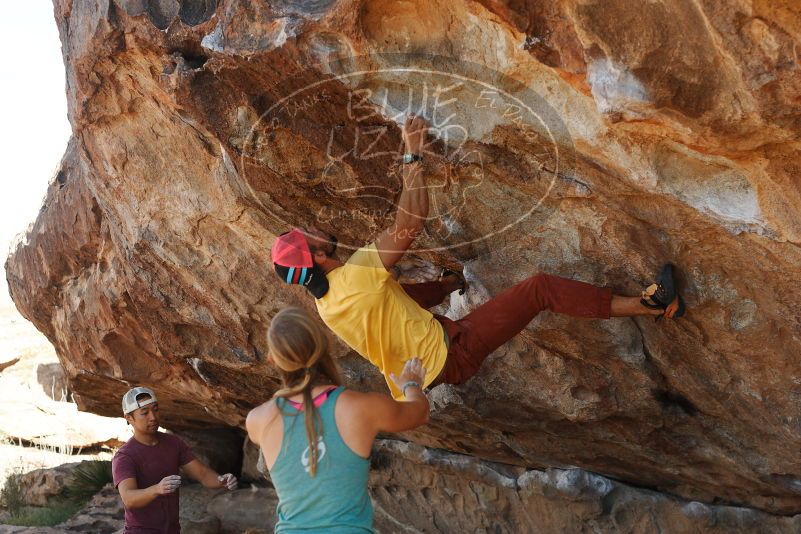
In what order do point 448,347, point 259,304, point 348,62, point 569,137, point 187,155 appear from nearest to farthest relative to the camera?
point 569,137
point 348,62
point 448,347
point 187,155
point 259,304

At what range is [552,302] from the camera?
3.84m

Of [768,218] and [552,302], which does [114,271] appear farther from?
[768,218]

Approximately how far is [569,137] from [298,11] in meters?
1.11

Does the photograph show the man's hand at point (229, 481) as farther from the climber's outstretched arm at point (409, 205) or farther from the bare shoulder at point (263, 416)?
the bare shoulder at point (263, 416)

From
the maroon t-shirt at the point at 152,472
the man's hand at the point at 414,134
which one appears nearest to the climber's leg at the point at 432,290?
the man's hand at the point at 414,134

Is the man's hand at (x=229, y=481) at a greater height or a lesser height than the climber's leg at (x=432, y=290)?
lesser

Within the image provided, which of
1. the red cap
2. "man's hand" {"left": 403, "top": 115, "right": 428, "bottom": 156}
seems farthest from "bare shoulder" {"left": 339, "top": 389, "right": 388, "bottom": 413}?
"man's hand" {"left": 403, "top": 115, "right": 428, "bottom": 156}

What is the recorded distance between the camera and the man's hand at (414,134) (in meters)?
3.68

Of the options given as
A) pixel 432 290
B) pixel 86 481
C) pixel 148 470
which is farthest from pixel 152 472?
pixel 86 481

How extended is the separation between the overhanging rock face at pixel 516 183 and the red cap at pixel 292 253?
1.96ft

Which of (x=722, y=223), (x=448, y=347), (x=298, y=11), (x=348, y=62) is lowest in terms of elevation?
(x=448, y=347)

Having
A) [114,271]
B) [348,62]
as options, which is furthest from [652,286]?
[114,271]

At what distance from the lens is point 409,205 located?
3.63 m

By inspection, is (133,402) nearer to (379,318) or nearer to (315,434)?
(379,318)
